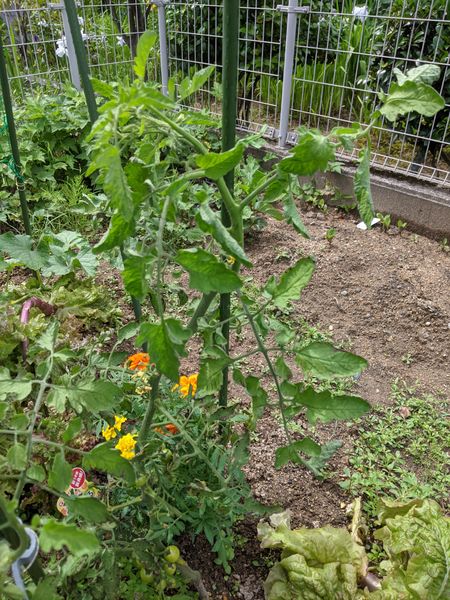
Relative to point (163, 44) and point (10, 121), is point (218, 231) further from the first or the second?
point (163, 44)

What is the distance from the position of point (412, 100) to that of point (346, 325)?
2083 mm

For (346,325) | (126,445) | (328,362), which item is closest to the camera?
(328,362)

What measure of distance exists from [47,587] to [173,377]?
39 cm

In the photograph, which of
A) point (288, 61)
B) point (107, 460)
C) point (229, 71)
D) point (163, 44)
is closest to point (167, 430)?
point (107, 460)

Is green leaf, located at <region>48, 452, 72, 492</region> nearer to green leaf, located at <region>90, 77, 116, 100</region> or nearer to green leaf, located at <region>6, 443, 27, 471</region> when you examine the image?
green leaf, located at <region>6, 443, 27, 471</region>

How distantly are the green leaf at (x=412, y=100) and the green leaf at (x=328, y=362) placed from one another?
43 centimetres

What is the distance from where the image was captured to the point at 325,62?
4066 millimetres

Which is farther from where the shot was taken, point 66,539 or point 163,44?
point 163,44

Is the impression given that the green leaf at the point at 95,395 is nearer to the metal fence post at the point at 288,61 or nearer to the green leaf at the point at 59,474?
the green leaf at the point at 59,474

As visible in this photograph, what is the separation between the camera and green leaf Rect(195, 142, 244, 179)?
783 millimetres

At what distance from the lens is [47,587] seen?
2.72 ft

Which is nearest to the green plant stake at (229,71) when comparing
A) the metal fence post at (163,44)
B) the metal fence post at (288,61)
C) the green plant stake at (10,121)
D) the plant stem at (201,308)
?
the plant stem at (201,308)

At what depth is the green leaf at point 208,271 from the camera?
788 millimetres

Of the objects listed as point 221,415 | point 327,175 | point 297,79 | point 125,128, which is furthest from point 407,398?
point 297,79
